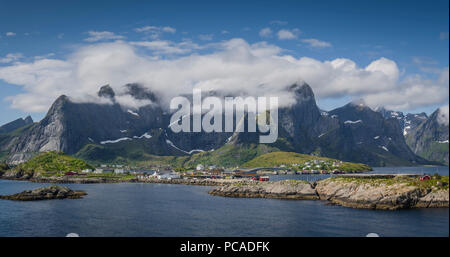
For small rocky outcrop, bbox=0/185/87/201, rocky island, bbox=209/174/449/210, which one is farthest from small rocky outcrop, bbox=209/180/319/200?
small rocky outcrop, bbox=0/185/87/201

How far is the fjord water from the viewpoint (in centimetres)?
6588

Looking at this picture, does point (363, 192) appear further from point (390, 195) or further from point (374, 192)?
point (390, 195)

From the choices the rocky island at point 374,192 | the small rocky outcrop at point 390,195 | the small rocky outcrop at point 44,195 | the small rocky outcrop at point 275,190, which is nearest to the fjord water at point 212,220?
the small rocky outcrop at point 390,195

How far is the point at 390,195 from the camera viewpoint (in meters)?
90.6

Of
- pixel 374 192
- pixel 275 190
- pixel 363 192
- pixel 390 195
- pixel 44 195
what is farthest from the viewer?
pixel 275 190

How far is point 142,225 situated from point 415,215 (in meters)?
58.4

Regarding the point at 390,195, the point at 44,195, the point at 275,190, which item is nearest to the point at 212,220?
the point at 390,195

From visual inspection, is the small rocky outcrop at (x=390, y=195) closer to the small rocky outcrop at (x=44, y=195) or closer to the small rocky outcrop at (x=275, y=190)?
the small rocky outcrop at (x=275, y=190)

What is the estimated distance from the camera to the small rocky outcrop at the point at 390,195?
85.8m

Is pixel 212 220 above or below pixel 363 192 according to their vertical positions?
below

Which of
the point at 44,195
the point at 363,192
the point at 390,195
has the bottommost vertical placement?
the point at 44,195

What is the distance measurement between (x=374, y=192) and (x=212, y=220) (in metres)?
45.6
